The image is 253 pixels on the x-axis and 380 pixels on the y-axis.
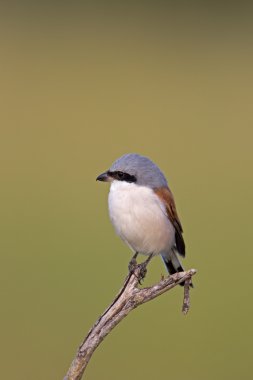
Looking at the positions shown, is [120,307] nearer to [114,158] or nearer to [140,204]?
[140,204]

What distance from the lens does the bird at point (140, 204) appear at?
12.1 ft

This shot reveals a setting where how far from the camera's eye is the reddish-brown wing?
151 inches

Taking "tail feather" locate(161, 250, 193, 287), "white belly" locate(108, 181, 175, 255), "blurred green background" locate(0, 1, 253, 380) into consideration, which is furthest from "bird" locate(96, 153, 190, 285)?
"blurred green background" locate(0, 1, 253, 380)

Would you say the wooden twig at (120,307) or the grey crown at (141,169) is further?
the grey crown at (141,169)

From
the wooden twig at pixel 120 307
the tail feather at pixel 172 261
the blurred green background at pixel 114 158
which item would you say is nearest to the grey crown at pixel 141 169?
the tail feather at pixel 172 261

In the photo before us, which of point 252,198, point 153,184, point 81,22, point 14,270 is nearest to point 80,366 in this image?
point 153,184

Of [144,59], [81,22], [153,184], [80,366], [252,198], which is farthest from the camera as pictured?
[81,22]

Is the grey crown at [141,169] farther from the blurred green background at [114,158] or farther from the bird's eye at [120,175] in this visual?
the blurred green background at [114,158]

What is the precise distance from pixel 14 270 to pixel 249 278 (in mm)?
1982

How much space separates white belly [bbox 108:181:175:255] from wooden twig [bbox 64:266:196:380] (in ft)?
1.75

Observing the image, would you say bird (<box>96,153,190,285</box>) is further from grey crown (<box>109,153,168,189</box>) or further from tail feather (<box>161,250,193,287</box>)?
tail feather (<box>161,250,193,287</box>)

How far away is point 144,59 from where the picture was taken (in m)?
11.9

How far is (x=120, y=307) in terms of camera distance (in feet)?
9.84

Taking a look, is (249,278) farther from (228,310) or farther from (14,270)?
(14,270)
